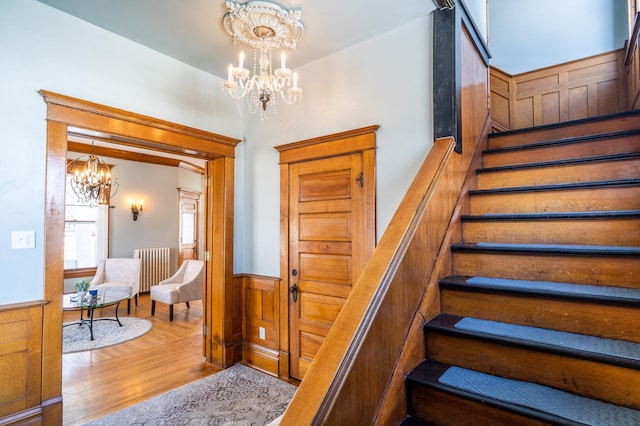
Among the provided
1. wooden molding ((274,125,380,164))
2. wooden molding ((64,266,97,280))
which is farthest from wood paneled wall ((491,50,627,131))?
wooden molding ((64,266,97,280))

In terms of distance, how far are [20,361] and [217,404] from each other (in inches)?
54.2

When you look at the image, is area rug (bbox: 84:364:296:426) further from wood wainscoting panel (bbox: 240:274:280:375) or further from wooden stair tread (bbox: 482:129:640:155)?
wooden stair tread (bbox: 482:129:640:155)

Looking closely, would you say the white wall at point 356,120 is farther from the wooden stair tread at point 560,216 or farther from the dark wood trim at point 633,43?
the dark wood trim at point 633,43

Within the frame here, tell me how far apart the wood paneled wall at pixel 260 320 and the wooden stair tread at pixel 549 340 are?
2.05m

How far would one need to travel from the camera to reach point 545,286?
1.53 metres

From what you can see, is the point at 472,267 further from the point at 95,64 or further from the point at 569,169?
the point at 95,64

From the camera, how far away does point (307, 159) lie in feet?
10.2

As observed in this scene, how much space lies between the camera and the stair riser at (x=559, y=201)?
1.80 meters

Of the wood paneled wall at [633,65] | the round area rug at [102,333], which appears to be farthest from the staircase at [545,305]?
the round area rug at [102,333]

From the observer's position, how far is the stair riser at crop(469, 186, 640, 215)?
180 centimetres

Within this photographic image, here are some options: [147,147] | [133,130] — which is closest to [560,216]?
[133,130]

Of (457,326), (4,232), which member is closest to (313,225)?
(457,326)

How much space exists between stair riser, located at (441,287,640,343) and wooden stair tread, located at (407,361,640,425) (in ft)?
0.98

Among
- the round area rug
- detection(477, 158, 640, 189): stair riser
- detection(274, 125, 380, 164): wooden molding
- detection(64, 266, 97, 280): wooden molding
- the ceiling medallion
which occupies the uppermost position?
the ceiling medallion
